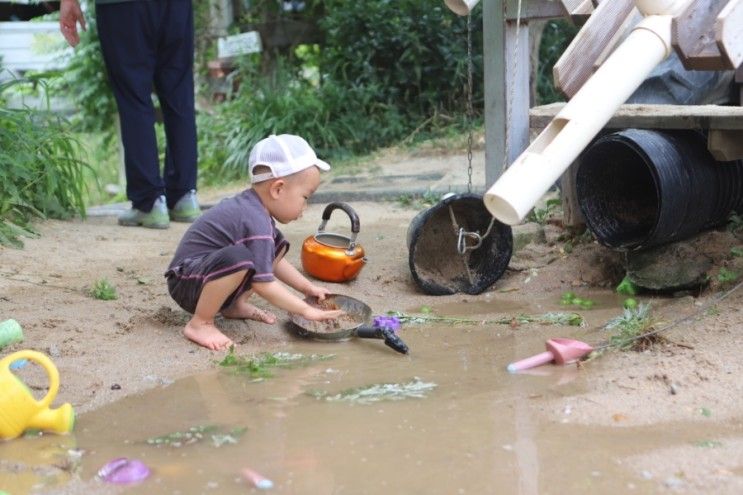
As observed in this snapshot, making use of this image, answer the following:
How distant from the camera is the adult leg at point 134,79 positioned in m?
5.79

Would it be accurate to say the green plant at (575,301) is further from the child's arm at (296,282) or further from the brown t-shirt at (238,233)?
the brown t-shirt at (238,233)

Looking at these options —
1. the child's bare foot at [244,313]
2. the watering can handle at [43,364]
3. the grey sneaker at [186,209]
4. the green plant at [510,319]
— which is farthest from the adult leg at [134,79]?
the watering can handle at [43,364]

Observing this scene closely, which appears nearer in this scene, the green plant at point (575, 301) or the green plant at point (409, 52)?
the green plant at point (575, 301)

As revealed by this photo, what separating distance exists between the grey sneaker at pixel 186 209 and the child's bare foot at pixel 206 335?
2440mm

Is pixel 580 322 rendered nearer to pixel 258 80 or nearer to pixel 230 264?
pixel 230 264

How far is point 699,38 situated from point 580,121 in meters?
0.66

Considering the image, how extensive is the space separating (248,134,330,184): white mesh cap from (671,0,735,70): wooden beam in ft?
4.80

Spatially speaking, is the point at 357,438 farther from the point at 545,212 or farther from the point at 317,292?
the point at 545,212

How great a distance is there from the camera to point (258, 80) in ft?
34.7

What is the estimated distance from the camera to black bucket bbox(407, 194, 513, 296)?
482cm

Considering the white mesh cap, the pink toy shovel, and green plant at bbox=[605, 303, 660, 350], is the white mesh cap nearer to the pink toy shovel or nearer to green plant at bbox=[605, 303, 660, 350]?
the pink toy shovel

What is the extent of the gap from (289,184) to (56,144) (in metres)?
2.70

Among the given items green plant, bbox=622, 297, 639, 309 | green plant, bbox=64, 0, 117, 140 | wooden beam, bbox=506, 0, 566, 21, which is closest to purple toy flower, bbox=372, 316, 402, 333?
green plant, bbox=622, 297, 639, 309

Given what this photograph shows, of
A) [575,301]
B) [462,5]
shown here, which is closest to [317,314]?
[575,301]
